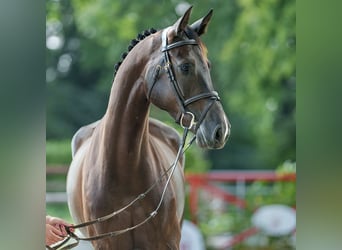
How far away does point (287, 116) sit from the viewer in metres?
11.2

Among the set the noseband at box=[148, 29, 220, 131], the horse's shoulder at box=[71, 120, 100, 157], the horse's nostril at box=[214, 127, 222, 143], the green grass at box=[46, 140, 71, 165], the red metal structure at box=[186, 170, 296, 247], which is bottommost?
the red metal structure at box=[186, 170, 296, 247]

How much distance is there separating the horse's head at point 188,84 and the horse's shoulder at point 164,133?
823mm

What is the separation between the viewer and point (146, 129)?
8.04 ft

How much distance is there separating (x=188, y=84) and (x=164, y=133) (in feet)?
3.24

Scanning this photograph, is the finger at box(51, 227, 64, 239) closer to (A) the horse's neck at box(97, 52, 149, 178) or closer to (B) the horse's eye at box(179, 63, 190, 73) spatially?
(A) the horse's neck at box(97, 52, 149, 178)

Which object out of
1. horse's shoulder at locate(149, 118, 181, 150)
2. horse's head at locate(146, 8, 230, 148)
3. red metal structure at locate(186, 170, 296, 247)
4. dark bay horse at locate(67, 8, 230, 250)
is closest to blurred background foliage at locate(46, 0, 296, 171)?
red metal structure at locate(186, 170, 296, 247)

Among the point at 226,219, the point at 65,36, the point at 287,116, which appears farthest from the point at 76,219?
the point at 65,36

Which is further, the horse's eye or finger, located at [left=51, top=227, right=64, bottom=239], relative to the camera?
finger, located at [left=51, top=227, right=64, bottom=239]

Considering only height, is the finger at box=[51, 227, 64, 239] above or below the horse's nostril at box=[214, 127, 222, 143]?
below

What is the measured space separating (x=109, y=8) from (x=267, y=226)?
415 cm

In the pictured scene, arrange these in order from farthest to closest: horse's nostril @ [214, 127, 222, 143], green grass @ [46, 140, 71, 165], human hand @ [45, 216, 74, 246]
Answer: green grass @ [46, 140, 71, 165] < human hand @ [45, 216, 74, 246] < horse's nostril @ [214, 127, 222, 143]

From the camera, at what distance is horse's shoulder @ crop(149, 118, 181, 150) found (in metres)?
3.10

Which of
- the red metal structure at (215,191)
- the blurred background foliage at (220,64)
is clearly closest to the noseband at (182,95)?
the red metal structure at (215,191)

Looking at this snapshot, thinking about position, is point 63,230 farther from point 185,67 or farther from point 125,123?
point 185,67
